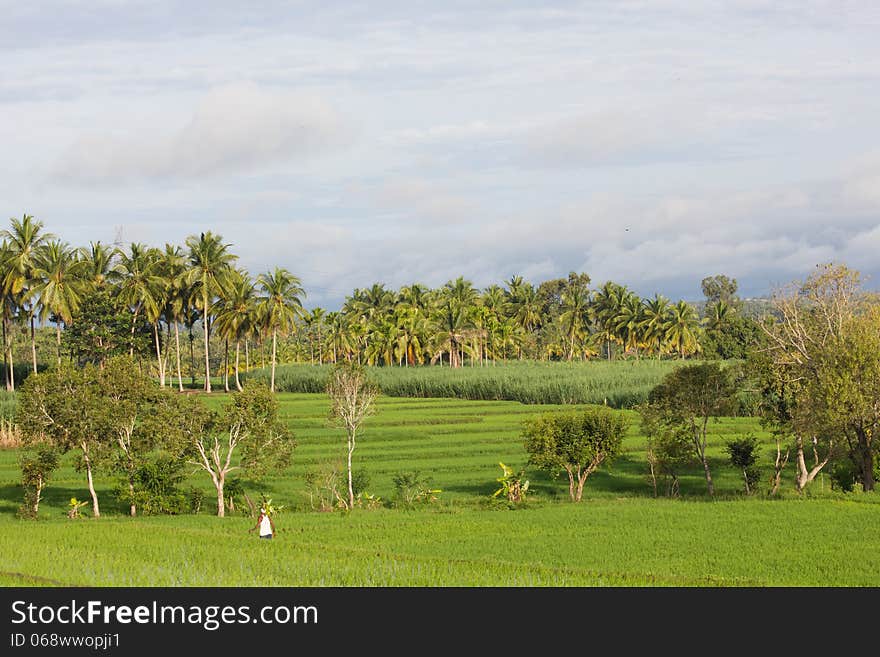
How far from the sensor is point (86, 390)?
36906 mm

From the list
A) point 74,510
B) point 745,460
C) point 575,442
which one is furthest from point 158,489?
point 745,460

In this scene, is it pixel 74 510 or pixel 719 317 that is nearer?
pixel 74 510

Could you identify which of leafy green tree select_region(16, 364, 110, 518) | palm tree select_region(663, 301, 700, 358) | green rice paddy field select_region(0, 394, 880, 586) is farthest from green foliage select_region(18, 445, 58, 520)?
palm tree select_region(663, 301, 700, 358)

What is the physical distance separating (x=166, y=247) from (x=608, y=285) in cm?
6621

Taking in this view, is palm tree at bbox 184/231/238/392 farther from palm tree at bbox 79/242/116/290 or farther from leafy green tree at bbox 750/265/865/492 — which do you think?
leafy green tree at bbox 750/265/865/492

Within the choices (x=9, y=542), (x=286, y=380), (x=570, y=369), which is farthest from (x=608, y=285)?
(x=9, y=542)

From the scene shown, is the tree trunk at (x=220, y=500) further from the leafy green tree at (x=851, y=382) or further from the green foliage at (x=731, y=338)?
the green foliage at (x=731, y=338)

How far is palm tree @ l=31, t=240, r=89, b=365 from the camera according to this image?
79688mm

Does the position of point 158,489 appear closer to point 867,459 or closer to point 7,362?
point 867,459

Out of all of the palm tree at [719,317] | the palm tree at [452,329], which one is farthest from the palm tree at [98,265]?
the palm tree at [719,317]

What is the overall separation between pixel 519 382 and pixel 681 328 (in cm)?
4344

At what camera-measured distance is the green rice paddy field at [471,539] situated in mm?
23203

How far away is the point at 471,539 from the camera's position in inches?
1206

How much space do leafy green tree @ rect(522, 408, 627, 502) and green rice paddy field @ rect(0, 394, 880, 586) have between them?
162 centimetres
